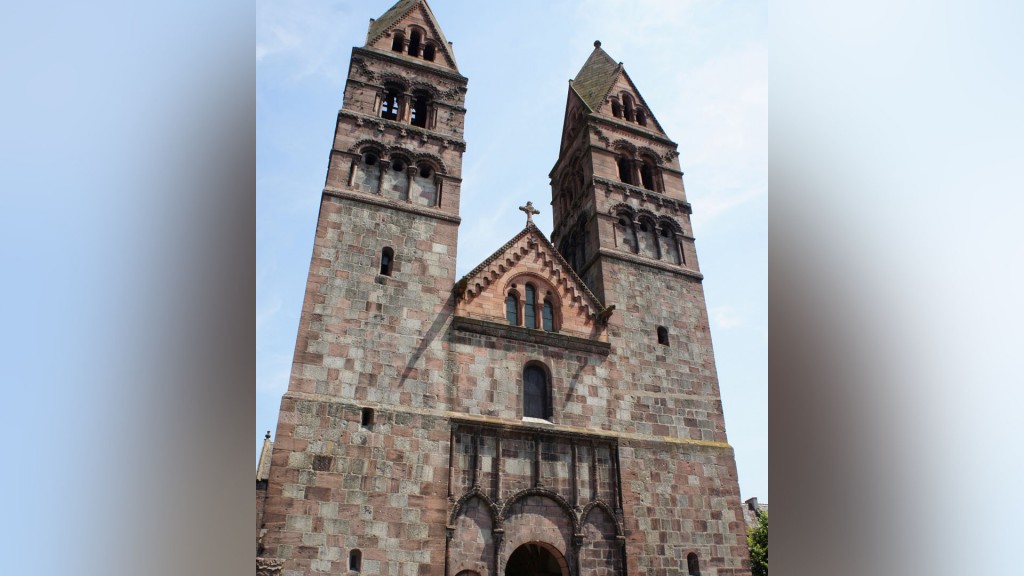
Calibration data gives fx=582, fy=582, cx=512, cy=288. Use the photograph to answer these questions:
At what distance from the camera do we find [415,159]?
797 inches

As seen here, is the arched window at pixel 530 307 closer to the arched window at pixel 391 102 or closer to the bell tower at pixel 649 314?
the bell tower at pixel 649 314

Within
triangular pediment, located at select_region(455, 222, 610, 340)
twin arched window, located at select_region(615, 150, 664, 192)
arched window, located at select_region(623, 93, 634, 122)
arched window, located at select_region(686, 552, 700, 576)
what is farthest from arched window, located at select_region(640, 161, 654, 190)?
arched window, located at select_region(686, 552, 700, 576)

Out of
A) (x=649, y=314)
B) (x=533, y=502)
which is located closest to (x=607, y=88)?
(x=649, y=314)

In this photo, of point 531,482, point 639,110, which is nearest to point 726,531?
point 531,482

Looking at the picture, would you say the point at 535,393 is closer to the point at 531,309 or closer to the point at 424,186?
the point at 531,309

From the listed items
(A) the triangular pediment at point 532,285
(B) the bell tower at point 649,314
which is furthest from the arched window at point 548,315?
(B) the bell tower at point 649,314

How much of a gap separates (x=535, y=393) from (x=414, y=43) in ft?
53.2

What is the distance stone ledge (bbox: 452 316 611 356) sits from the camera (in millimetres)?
17406

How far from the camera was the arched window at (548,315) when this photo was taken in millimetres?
18953

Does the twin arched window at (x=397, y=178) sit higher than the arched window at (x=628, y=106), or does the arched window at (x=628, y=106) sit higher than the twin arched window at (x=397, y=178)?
the arched window at (x=628, y=106)

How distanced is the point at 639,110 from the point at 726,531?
18791 mm

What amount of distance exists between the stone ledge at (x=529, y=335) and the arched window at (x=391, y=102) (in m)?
9.63
